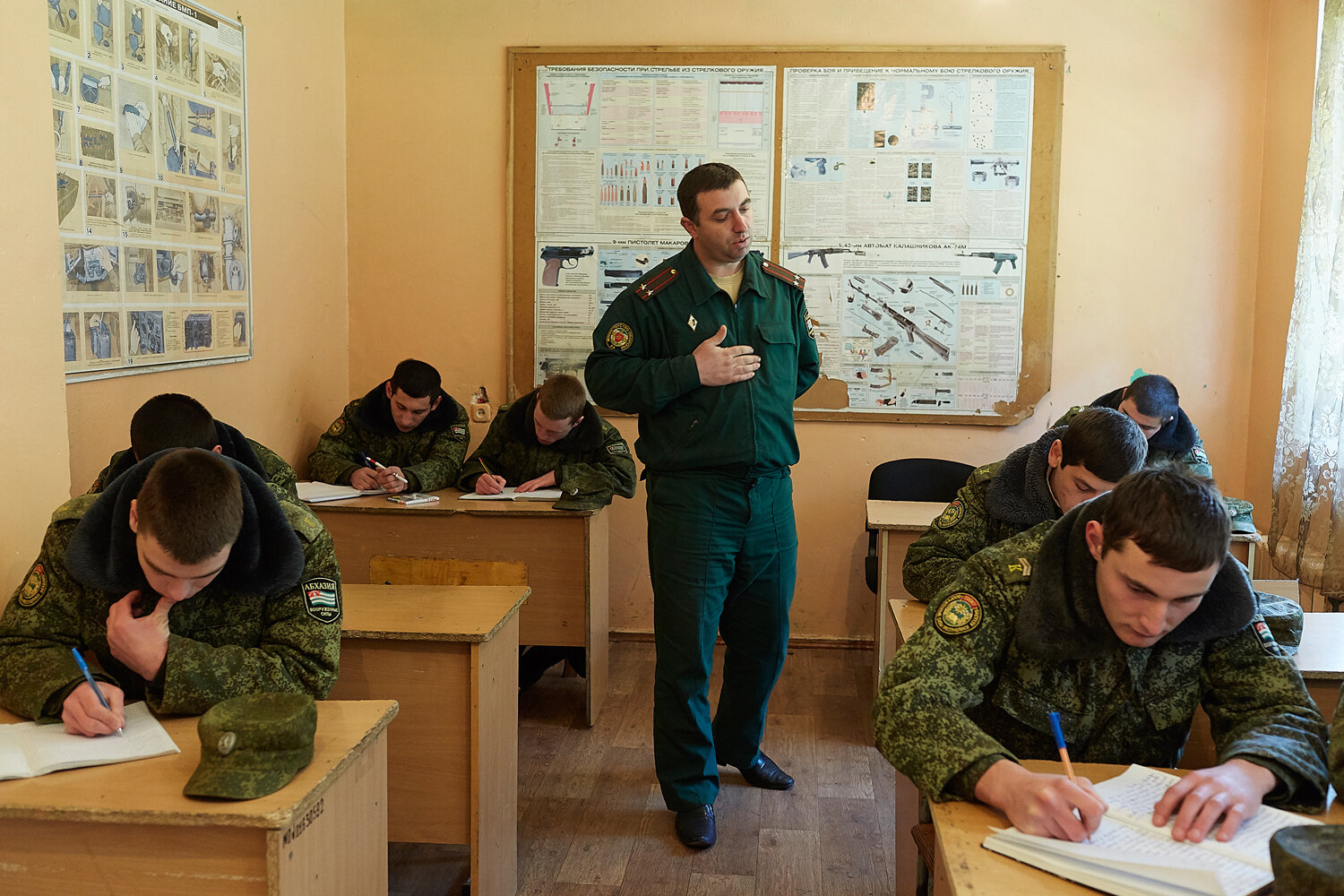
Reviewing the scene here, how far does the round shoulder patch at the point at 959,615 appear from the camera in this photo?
5.26 ft

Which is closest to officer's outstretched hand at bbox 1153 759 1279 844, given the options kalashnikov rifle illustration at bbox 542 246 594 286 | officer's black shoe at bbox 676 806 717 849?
officer's black shoe at bbox 676 806 717 849

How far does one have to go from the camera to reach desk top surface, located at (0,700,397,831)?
53.9 inches

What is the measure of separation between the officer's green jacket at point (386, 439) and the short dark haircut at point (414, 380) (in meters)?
0.14

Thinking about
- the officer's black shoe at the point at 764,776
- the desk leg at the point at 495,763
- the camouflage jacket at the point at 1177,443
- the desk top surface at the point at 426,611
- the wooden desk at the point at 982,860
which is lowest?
the officer's black shoe at the point at 764,776

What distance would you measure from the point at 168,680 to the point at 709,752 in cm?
159

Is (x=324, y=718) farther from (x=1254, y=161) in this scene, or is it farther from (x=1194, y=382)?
(x=1254, y=161)

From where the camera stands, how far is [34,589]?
1795 millimetres

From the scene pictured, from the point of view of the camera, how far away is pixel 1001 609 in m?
1.61

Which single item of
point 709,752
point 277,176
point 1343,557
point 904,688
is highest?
point 277,176

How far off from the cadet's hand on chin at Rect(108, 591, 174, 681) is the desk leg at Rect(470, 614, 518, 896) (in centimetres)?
72

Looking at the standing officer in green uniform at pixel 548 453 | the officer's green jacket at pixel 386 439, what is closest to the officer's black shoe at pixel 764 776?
the standing officer in green uniform at pixel 548 453

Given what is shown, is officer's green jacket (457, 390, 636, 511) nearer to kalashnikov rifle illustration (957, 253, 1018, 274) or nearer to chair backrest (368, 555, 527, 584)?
chair backrest (368, 555, 527, 584)

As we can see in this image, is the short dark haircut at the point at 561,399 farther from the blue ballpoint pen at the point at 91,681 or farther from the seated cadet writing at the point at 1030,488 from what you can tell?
the blue ballpoint pen at the point at 91,681

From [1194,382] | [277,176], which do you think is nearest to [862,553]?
[1194,382]
